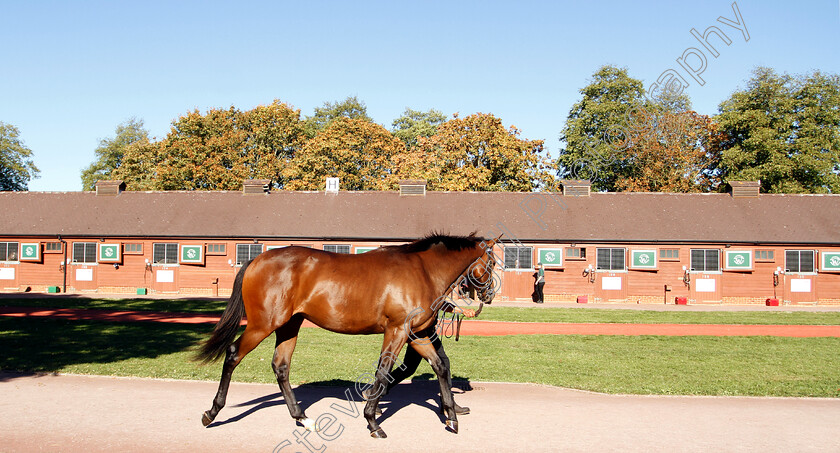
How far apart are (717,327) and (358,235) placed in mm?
17459

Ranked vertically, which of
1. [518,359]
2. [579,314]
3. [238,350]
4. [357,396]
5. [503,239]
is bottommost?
[579,314]

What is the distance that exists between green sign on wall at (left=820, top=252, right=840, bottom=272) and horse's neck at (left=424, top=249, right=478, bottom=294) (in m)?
29.6

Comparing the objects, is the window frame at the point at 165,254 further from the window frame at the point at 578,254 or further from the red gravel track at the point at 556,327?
the window frame at the point at 578,254

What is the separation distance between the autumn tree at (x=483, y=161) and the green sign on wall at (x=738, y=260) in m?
13.5

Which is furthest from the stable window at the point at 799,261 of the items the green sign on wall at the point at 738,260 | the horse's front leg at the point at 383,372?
the horse's front leg at the point at 383,372

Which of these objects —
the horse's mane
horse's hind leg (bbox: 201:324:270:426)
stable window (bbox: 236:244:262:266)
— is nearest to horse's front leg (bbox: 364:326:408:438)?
the horse's mane

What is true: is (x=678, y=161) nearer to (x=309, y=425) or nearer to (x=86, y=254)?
(x=86, y=254)

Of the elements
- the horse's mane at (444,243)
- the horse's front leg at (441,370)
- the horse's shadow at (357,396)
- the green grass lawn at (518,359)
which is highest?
the horse's mane at (444,243)

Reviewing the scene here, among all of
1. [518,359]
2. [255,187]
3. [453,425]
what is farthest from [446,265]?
[255,187]

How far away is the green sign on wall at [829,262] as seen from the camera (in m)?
30.4

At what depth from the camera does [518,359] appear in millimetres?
12398

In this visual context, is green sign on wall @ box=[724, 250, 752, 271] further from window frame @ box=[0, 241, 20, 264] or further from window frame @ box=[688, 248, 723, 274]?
window frame @ box=[0, 241, 20, 264]

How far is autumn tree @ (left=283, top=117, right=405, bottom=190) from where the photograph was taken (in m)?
45.6

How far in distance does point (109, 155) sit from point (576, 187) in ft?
174
